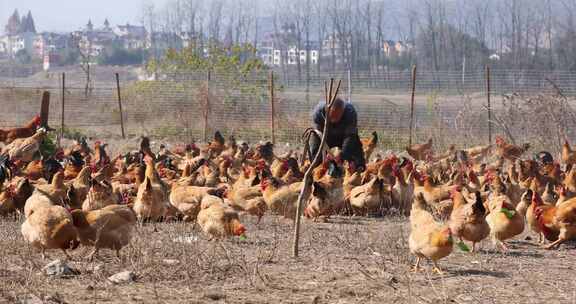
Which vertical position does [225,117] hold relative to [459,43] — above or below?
below

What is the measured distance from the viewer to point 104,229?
26.6 feet

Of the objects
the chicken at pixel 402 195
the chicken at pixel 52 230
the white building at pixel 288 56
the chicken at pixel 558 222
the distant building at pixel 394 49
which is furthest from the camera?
the white building at pixel 288 56

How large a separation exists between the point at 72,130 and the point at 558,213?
59.2 ft

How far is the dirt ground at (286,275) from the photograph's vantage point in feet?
22.6

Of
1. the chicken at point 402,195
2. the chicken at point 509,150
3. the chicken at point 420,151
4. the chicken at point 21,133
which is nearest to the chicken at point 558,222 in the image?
the chicken at point 402,195

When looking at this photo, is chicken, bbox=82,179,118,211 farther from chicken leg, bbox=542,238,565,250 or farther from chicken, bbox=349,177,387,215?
chicken leg, bbox=542,238,565,250

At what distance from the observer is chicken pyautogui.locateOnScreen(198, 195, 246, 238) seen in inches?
353

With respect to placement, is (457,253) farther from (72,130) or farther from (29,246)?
(72,130)

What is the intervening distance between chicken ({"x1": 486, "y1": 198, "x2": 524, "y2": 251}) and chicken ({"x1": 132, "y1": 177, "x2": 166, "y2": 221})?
383 centimetres

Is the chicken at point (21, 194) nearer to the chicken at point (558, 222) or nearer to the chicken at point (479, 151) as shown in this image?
the chicken at point (558, 222)

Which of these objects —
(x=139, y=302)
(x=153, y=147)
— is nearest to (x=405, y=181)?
(x=139, y=302)

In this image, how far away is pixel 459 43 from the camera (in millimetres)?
64875

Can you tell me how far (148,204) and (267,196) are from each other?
1659mm

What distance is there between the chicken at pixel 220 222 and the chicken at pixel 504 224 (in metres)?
2.63
